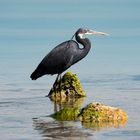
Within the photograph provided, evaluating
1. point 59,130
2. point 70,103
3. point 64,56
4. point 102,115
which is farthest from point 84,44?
point 59,130

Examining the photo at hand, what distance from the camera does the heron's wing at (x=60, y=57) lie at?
2070cm

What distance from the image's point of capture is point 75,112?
15508 millimetres

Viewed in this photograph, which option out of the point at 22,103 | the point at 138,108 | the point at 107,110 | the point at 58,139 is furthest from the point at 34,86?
the point at 58,139

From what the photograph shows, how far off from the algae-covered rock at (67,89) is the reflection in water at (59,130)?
17.6 feet

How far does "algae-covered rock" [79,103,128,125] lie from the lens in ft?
48.5

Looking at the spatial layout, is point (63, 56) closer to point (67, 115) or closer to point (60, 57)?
point (60, 57)

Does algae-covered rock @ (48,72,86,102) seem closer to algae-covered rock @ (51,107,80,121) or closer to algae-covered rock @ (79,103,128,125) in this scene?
algae-covered rock @ (51,107,80,121)

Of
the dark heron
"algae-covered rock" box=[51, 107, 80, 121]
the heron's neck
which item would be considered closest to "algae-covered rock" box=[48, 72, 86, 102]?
the dark heron

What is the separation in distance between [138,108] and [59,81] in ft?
13.9

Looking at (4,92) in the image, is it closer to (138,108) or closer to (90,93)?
(90,93)

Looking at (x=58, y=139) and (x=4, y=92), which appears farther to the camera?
(x=4, y=92)

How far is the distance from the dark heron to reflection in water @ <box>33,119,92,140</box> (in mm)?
5819

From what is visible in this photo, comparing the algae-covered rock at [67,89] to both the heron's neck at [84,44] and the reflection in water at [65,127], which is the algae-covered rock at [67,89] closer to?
the heron's neck at [84,44]

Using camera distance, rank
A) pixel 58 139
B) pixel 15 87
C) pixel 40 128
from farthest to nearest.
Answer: pixel 15 87 < pixel 40 128 < pixel 58 139
